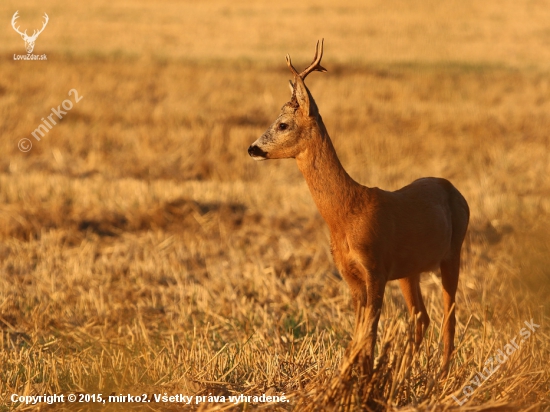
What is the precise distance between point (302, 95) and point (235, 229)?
645 centimetres

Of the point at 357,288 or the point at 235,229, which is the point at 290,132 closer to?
the point at 357,288

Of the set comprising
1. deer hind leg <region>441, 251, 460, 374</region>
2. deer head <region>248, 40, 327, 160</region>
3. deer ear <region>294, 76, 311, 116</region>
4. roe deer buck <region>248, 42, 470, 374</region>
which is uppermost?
deer ear <region>294, 76, 311, 116</region>

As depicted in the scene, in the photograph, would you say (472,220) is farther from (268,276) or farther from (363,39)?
(363,39)

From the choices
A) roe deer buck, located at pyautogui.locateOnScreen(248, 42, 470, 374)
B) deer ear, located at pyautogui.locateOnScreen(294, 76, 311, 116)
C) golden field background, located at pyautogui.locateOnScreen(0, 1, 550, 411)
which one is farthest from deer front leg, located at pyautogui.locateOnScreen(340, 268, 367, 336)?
deer ear, located at pyautogui.locateOnScreen(294, 76, 311, 116)

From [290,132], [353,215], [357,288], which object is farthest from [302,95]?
[357,288]

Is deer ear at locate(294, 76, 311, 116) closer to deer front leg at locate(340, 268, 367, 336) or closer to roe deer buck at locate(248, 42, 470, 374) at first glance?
roe deer buck at locate(248, 42, 470, 374)

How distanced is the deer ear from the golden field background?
1.14 m

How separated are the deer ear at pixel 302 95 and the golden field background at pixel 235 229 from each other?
3.75ft

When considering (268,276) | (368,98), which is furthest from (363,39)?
(268,276)

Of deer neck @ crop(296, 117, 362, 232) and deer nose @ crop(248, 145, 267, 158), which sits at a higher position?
deer nose @ crop(248, 145, 267, 158)

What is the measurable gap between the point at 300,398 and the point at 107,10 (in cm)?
4728

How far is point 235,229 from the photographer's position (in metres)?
10.0

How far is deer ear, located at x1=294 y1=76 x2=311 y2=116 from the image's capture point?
3.60 meters

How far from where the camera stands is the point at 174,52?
28906mm
